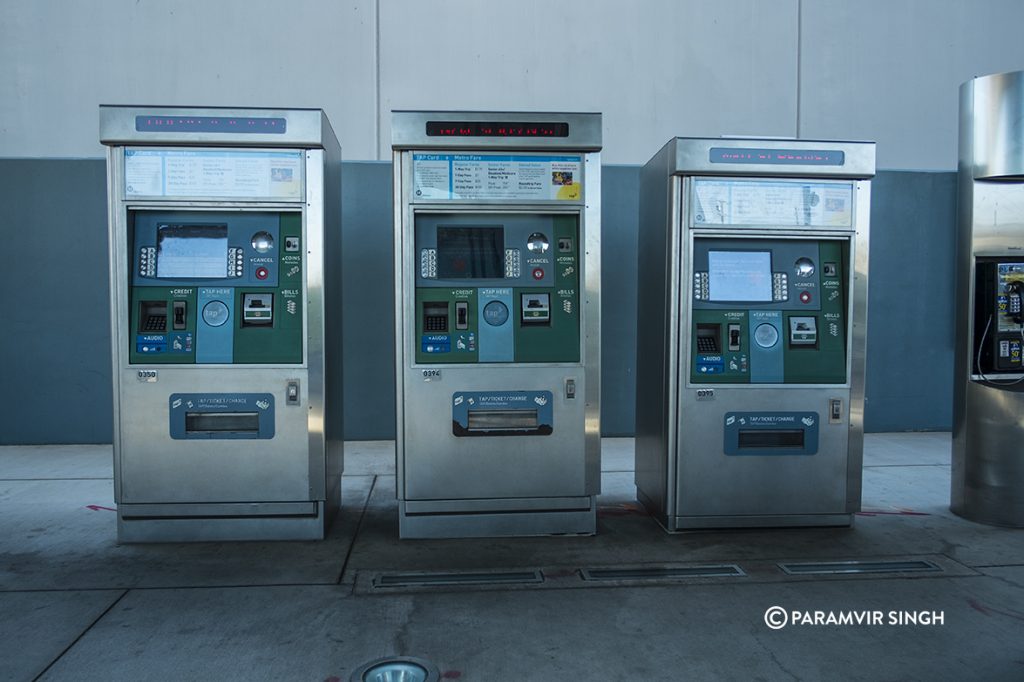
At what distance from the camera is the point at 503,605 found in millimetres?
3422

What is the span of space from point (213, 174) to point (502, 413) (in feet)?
7.27

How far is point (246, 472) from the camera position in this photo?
4.32m

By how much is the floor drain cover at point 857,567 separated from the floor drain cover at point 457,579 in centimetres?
140

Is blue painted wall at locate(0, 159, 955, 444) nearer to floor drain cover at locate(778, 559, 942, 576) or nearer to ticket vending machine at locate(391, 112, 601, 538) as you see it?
ticket vending machine at locate(391, 112, 601, 538)

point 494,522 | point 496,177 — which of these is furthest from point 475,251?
point 494,522

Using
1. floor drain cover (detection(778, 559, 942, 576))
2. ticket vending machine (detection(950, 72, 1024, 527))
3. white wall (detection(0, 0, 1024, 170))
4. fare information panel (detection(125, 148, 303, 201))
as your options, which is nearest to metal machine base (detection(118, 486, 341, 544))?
fare information panel (detection(125, 148, 303, 201))

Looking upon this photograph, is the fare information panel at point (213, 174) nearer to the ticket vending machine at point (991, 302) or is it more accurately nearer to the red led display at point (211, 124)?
the red led display at point (211, 124)

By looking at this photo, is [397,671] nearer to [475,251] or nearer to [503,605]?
[503,605]

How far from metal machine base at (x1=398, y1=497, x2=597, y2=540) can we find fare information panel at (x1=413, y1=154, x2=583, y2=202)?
187 cm

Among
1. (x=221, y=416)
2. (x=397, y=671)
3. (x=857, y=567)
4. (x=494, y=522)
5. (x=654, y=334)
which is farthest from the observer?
(x=654, y=334)

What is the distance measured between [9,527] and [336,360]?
Result: 227 centimetres

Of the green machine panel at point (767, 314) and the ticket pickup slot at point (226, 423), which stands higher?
the green machine panel at point (767, 314)

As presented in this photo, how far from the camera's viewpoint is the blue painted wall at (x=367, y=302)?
6.74 m

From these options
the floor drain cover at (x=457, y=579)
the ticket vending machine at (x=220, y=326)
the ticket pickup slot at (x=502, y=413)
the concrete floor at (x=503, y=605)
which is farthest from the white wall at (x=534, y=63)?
→ the floor drain cover at (x=457, y=579)
